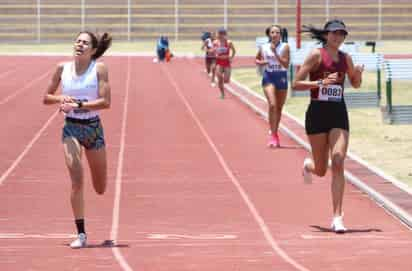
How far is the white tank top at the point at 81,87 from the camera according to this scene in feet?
37.3

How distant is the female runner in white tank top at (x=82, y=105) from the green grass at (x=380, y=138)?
19.2 feet

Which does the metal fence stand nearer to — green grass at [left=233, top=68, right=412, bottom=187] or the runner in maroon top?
green grass at [left=233, top=68, right=412, bottom=187]

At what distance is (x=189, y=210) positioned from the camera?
14.2 m

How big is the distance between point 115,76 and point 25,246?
33.3 m

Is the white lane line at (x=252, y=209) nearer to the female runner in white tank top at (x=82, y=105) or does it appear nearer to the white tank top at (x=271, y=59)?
the white tank top at (x=271, y=59)

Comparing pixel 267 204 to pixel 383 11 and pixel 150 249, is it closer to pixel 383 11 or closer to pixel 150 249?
pixel 150 249

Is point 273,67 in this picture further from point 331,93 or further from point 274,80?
→ point 331,93

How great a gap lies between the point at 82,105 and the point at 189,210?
10.8 ft

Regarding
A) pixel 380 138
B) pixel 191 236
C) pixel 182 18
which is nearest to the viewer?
pixel 191 236

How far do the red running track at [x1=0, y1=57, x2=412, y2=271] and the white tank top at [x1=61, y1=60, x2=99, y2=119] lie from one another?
1143mm

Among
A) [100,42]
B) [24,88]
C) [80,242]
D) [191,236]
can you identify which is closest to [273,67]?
[191,236]

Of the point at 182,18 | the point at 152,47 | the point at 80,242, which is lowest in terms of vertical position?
the point at 152,47

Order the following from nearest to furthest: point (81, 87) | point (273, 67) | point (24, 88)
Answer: point (81, 87)
point (273, 67)
point (24, 88)

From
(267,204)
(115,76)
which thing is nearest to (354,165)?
(267,204)
